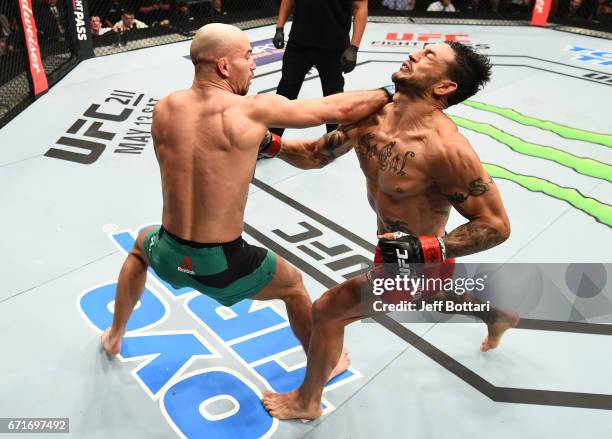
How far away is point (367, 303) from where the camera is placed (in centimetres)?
204

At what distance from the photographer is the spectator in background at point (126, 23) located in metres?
6.90

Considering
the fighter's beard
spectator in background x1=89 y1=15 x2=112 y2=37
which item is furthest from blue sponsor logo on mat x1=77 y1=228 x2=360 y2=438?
spectator in background x1=89 y1=15 x2=112 y2=37

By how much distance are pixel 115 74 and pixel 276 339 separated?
423cm

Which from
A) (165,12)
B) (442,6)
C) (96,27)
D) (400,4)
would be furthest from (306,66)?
(442,6)

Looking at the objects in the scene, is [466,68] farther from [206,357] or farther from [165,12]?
[165,12]

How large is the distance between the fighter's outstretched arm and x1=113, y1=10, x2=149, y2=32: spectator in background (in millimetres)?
5600

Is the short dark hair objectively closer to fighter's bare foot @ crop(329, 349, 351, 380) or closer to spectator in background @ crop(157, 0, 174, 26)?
fighter's bare foot @ crop(329, 349, 351, 380)

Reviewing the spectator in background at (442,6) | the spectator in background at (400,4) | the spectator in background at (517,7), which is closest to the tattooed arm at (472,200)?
the spectator in background at (400,4)

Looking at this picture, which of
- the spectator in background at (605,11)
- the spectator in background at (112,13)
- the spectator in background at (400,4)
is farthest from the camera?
the spectator in background at (400,4)

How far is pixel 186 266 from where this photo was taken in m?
2.06

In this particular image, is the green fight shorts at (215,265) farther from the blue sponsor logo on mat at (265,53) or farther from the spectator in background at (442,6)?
the spectator in background at (442,6)

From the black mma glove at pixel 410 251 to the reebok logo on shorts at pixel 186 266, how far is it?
68 cm

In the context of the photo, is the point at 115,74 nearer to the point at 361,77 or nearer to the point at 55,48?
the point at 55,48

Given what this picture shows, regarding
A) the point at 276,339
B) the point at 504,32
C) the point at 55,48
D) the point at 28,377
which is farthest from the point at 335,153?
the point at 504,32
